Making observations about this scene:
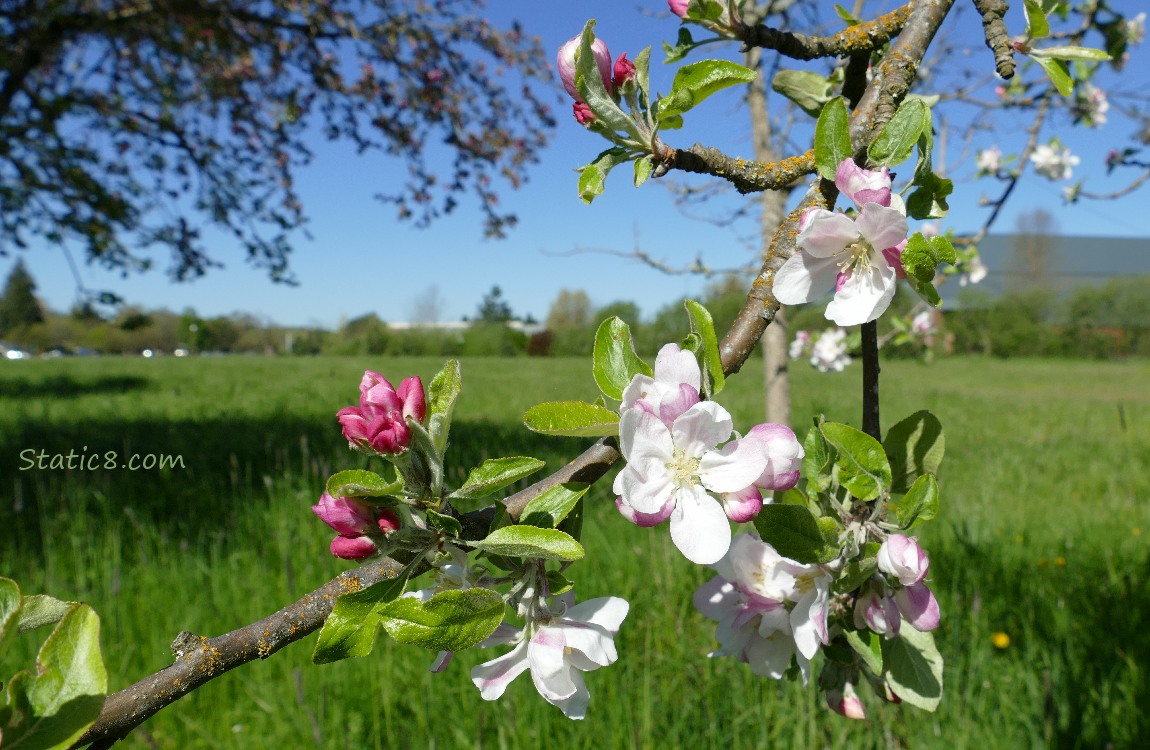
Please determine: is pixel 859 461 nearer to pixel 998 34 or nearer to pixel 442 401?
pixel 442 401

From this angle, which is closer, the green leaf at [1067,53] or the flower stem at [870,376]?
the flower stem at [870,376]

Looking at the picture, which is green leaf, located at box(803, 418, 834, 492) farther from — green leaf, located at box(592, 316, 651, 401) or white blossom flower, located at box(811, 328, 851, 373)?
white blossom flower, located at box(811, 328, 851, 373)

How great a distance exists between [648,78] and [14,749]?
2.23ft

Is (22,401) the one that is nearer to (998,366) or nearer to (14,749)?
(14,749)

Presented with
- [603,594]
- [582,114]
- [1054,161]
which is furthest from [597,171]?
[1054,161]

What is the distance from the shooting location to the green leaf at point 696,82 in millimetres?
685

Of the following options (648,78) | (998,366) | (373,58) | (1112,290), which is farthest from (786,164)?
(1112,290)

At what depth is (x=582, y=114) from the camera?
28.2 inches

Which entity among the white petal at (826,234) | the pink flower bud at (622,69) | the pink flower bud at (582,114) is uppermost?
the pink flower bud at (622,69)

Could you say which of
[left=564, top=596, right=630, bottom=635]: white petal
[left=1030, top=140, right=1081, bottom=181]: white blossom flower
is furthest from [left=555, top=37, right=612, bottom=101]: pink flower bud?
[left=1030, top=140, right=1081, bottom=181]: white blossom flower

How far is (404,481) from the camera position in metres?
0.50

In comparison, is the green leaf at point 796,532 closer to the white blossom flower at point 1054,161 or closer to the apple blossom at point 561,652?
the apple blossom at point 561,652

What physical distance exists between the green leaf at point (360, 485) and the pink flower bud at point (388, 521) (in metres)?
0.03

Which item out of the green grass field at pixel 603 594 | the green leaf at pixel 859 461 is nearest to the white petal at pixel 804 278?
the green leaf at pixel 859 461
